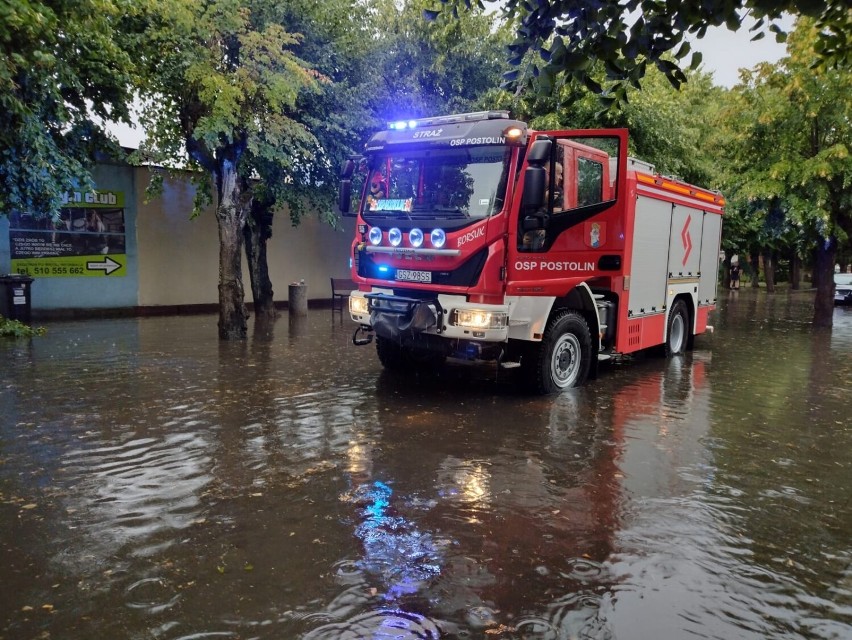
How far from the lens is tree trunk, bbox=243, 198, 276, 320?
17.4m

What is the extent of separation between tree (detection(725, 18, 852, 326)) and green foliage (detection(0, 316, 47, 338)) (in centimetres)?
1609

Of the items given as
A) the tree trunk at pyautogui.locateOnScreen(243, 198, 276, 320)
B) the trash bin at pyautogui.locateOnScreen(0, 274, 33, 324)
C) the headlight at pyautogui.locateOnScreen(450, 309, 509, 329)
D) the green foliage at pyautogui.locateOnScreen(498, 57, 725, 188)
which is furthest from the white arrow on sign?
the headlight at pyautogui.locateOnScreen(450, 309, 509, 329)

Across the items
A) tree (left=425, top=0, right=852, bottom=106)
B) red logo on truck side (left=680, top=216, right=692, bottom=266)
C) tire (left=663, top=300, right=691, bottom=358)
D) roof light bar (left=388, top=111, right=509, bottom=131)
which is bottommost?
tire (left=663, top=300, right=691, bottom=358)

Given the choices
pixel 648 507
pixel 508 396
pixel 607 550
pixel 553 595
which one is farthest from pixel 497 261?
pixel 553 595

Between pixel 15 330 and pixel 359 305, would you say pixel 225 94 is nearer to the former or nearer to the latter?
pixel 359 305

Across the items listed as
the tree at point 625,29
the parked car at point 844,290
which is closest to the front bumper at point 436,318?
the tree at point 625,29

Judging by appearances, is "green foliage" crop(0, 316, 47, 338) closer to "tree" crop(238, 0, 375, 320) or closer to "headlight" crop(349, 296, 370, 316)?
"tree" crop(238, 0, 375, 320)

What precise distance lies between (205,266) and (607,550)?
17587 mm

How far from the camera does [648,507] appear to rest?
484 cm

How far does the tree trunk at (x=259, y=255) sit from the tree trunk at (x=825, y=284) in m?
14.4

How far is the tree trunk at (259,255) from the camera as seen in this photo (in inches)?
685

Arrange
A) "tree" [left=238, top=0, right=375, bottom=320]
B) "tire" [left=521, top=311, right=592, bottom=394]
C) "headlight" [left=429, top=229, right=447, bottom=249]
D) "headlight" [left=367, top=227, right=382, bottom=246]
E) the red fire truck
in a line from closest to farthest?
the red fire truck < "headlight" [left=429, top=229, right=447, bottom=249] < "tire" [left=521, top=311, right=592, bottom=394] < "headlight" [left=367, top=227, right=382, bottom=246] < "tree" [left=238, top=0, right=375, bottom=320]

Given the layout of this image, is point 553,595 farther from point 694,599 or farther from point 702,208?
point 702,208

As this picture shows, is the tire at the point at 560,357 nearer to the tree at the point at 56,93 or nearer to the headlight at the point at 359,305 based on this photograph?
the headlight at the point at 359,305
